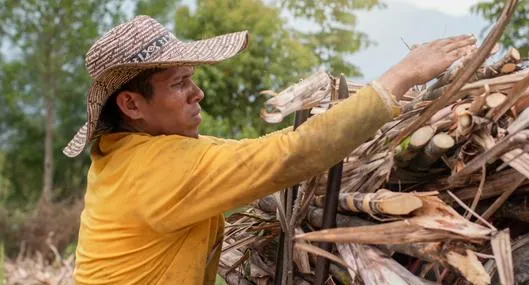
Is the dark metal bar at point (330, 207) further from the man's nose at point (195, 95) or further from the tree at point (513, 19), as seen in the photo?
the tree at point (513, 19)

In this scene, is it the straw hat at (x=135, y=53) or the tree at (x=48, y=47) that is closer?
the straw hat at (x=135, y=53)

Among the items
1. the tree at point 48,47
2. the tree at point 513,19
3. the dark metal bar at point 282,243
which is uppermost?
the dark metal bar at point 282,243

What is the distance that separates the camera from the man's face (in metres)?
2.06

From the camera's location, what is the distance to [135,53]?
2.06 meters

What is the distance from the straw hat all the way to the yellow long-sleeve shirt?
0.14m

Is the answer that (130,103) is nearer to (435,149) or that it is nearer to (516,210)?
(435,149)

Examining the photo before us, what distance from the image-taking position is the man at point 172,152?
68.4 inches

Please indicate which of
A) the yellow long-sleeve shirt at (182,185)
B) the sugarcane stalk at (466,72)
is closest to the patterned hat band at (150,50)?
the yellow long-sleeve shirt at (182,185)

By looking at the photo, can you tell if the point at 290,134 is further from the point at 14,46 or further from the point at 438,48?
the point at 14,46

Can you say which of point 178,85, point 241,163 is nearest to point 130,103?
point 178,85

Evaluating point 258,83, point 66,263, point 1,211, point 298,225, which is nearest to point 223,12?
point 258,83

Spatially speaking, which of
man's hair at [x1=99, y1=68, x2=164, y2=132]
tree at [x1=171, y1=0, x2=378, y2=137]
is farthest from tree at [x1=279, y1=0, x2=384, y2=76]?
man's hair at [x1=99, y1=68, x2=164, y2=132]

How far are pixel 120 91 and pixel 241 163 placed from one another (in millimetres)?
525

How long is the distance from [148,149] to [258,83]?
11.7 meters
